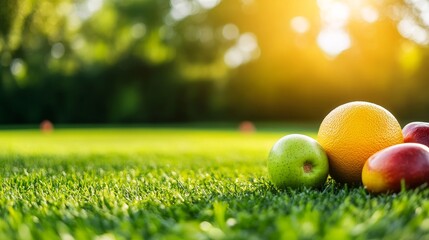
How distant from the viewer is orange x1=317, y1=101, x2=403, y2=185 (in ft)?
9.21

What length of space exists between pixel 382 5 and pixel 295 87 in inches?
235

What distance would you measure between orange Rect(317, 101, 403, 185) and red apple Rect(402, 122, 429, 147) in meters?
0.19

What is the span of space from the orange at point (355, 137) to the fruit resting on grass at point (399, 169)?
327 mm

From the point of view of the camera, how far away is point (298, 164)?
8.94 ft

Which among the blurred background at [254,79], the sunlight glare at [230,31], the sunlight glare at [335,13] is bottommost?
the blurred background at [254,79]

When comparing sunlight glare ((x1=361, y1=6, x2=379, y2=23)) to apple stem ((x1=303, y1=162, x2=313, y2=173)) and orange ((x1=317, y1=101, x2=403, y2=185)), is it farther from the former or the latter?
apple stem ((x1=303, y1=162, x2=313, y2=173))

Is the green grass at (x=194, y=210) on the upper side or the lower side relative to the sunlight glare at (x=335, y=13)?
lower

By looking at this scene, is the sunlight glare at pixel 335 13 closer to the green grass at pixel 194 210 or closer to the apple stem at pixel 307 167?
the green grass at pixel 194 210

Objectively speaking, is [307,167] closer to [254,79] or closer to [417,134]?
[417,134]

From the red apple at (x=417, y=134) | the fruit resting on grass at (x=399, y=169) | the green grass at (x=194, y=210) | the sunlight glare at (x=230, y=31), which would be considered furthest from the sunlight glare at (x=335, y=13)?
the fruit resting on grass at (x=399, y=169)

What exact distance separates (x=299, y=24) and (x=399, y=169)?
2825cm

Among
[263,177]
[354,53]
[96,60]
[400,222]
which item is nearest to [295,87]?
[354,53]

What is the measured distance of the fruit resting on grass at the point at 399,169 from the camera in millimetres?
2359

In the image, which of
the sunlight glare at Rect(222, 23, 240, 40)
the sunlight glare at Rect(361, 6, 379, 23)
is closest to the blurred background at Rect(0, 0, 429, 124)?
the sunlight glare at Rect(361, 6, 379, 23)
